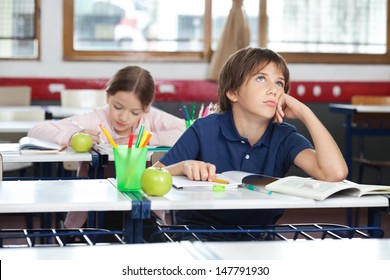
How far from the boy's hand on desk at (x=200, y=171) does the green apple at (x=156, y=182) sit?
0.23m

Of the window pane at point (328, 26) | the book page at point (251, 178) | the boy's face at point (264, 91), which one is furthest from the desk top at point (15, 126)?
the window pane at point (328, 26)

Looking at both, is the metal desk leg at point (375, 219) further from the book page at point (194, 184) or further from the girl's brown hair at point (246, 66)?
the girl's brown hair at point (246, 66)

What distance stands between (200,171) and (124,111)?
1487mm

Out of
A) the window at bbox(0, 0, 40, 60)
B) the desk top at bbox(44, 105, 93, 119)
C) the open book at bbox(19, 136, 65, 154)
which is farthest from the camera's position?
the window at bbox(0, 0, 40, 60)

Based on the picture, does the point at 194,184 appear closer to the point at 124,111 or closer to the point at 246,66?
the point at 246,66

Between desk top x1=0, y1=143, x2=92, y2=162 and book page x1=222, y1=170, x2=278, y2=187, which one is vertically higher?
book page x1=222, y1=170, x2=278, y2=187

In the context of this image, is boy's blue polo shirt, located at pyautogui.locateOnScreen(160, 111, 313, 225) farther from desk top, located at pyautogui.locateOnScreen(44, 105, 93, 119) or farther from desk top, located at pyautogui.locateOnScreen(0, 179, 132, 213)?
desk top, located at pyautogui.locateOnScreen(44, 105, 93, 119)

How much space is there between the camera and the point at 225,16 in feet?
20.6

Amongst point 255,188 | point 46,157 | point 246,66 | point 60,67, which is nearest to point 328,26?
point 60,67

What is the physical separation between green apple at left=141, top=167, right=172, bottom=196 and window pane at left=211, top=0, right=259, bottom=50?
4.34 metres

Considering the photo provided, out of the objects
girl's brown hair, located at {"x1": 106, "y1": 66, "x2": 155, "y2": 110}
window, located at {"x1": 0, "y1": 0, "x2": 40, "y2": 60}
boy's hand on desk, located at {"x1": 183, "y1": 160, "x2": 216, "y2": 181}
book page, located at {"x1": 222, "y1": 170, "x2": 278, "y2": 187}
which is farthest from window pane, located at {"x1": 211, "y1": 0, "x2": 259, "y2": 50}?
boy's hand on desk, located at {"x1": 183, "y1": 160, "x2": 216, "y2": 181}

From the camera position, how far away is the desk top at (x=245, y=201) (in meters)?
1.90

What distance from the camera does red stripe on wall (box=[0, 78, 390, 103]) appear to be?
6.15m

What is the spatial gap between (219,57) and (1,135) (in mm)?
1825
